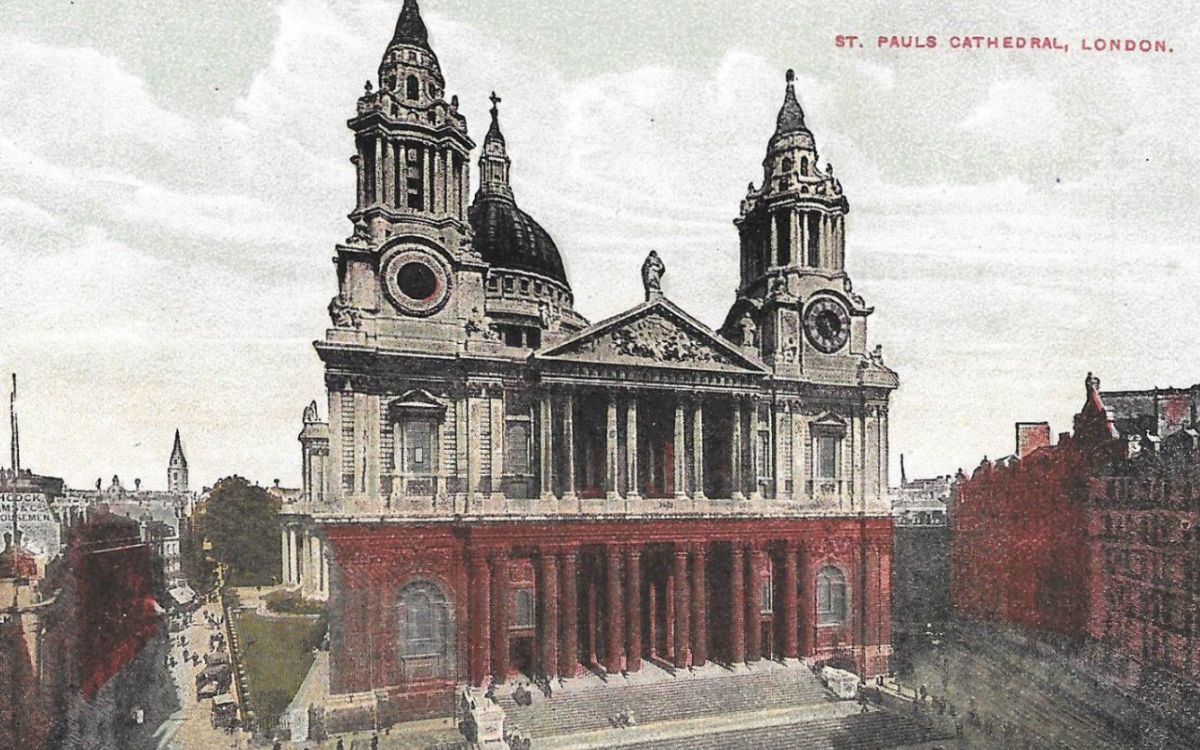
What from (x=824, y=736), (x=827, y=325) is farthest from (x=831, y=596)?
(x=827, y=325)

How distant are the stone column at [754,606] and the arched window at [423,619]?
548 centimetres

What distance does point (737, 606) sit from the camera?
560 inches

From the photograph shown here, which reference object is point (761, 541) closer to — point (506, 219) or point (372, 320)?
point (372, 320)

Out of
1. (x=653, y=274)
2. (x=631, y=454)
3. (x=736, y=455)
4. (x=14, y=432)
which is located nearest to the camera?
(x=14, y=432)

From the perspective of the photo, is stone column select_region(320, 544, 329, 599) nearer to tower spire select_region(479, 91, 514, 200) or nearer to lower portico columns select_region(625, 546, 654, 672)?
lower portico columns select_region(625, 546, 654, 672)

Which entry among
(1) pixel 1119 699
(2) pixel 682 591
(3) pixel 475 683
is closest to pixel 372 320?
(3) pixel 475 683

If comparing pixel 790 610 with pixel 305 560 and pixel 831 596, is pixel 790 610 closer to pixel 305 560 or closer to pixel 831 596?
pixel 831 596

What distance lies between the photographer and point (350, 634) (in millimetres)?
11969

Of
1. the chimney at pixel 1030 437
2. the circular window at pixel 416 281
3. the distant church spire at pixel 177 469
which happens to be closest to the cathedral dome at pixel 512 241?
the circular window at pixel 416 281

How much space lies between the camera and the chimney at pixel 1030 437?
563 inches

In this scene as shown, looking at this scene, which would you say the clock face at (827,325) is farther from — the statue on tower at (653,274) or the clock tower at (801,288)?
the statue on tower at (653,274)

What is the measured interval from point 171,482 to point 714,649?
944 centimetres

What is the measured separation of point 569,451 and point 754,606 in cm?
452

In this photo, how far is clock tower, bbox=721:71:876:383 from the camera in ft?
49.5
